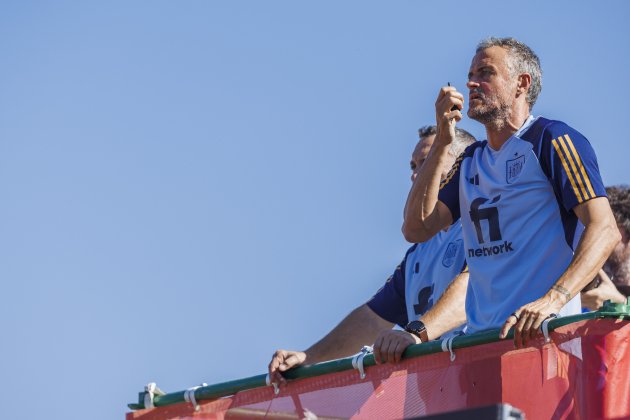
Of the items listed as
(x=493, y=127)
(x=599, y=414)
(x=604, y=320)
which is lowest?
(x=599, y=414)

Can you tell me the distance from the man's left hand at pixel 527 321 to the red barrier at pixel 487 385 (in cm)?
5

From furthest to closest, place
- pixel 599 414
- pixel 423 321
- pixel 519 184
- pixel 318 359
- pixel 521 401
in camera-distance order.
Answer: pixel 318 359, pixel 423 321, pixel 519 184, pixel 521 401, pixel 599 414

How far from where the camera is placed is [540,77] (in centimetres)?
605

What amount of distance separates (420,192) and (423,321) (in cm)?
66

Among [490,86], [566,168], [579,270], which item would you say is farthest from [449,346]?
[490,86]

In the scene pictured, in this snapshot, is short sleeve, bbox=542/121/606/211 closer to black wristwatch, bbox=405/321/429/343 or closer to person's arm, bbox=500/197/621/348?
person's arm, bbox=500/197/621/348

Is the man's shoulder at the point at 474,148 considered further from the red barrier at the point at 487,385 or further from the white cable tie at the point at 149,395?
the white cable tie at the point at 149,395

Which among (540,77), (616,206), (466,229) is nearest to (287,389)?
(466,229)

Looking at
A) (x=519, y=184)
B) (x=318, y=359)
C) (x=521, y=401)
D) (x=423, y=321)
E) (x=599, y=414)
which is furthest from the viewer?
(x=318, y=359)

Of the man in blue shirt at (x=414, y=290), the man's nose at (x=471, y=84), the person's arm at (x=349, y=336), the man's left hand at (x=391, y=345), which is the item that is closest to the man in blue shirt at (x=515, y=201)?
the man's nose at (x=471, y=84)

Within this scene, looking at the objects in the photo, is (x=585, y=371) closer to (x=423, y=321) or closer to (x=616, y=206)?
(x=423, y=321)

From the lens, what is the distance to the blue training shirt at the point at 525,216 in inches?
203

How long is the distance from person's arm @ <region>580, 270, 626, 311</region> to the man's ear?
3.68 ft

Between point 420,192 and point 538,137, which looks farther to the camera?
point 420,192
